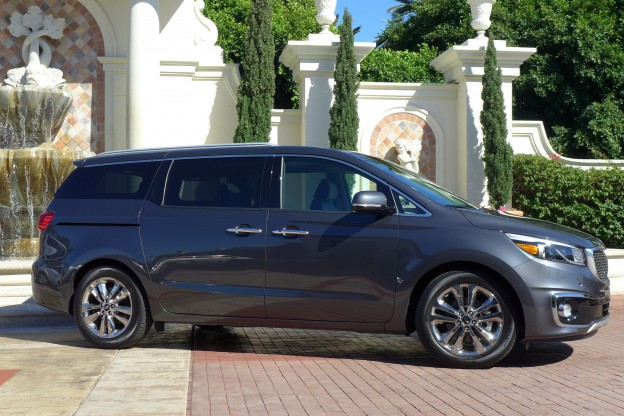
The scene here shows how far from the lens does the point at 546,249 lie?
267 inches

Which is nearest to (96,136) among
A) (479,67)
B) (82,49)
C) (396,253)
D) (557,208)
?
(82,49)

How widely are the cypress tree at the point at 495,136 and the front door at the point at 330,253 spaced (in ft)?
30.2

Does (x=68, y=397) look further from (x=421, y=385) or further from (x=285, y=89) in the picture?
(x=285, y=89)

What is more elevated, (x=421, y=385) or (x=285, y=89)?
(x=285, y=89)

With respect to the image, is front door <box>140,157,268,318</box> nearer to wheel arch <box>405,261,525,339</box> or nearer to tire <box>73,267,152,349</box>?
tire <box>73,267,152,349</box>

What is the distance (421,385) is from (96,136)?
39.3 feet

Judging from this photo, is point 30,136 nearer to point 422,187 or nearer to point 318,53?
point 318,53

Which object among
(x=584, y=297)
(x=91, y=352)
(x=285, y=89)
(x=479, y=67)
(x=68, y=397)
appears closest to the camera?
(x=68, y=397)

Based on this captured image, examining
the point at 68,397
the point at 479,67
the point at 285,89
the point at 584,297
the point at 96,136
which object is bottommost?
the point at 68,397

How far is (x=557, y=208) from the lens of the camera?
17.0 m

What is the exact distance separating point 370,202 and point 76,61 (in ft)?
37.4

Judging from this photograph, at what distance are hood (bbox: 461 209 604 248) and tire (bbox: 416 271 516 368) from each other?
0.42 m

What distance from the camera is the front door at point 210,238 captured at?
732cm

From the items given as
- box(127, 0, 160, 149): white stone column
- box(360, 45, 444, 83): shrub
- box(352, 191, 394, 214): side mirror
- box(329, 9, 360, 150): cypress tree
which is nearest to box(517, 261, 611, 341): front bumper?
box(352, 191, 394, 214): side mirror
